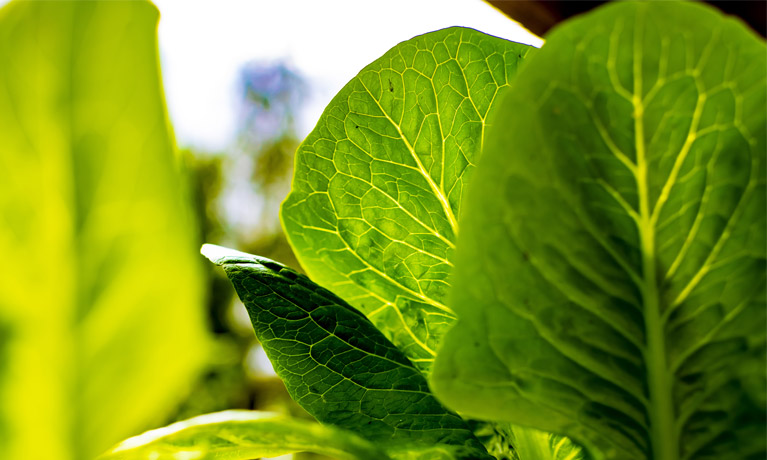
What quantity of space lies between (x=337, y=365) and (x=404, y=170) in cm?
17

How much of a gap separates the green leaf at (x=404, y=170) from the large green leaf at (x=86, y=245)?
371mm

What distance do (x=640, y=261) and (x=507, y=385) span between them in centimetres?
9

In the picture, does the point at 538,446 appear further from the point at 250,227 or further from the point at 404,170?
the point at 250,227

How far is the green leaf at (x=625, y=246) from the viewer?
0.26m

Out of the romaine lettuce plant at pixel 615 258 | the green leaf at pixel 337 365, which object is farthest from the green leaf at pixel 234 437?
the green leaf at pixel 337 365

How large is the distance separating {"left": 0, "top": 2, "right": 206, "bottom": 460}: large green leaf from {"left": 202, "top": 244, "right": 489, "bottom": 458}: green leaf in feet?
1.05

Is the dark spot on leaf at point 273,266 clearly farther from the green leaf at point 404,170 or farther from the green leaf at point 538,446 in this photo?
the green leaf at point 538,446

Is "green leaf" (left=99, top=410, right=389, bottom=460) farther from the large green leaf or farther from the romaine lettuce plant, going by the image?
the large green leaf

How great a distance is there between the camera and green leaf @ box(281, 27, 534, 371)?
47cm

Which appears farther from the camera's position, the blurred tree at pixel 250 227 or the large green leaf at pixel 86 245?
the blurred tree at pixel 250 227

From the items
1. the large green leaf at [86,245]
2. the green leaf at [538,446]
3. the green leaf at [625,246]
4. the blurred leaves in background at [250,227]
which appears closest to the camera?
the large green leaf at [86,245]

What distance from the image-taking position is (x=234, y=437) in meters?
0.29

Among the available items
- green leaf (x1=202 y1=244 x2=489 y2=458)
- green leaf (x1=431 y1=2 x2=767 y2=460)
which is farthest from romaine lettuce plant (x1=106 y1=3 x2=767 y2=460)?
green leaf (x1=202 y1=244 x2=489 y2=458)

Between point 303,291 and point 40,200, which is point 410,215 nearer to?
point 303,291
